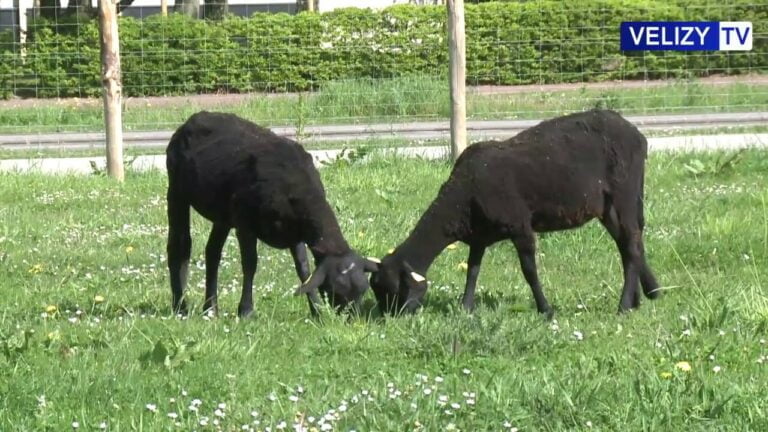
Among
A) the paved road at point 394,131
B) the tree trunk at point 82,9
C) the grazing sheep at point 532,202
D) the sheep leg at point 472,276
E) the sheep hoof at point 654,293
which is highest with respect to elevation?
the tree trunk at point 82,9

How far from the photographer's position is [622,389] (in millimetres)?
5672

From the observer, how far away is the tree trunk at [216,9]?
34.3m

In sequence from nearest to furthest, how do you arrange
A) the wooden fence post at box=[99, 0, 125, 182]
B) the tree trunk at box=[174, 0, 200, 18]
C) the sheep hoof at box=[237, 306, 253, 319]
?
the sheep hoof at box=[237, 306, 253, 319], the wooden fence post at box=[99, 0, 125, 182], the tree trunk at box=[174, 0, 200, 18]

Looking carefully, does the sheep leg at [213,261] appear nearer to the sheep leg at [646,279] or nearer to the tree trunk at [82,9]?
the sheep leg at [646,279]

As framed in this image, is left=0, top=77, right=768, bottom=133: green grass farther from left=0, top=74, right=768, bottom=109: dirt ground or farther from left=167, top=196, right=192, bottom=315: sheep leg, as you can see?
left=167, top=196, right=192, bottom=315: sheep leg

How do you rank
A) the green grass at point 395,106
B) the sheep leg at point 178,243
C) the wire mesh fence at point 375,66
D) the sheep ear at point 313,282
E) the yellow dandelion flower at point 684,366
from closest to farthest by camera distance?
the yellow dandelion flower at point 684,366 < the sheep ear at point 313,282 < the sheep leg at point 178,243 < the green grass at point 395,106 < the wire mesh fence at point 375,66

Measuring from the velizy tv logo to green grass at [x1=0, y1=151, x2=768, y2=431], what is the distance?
13458 millimetres

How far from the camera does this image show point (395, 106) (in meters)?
22.2

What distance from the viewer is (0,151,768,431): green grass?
547 cm

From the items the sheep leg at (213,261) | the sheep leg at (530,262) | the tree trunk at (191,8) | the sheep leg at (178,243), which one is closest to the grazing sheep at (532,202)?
the sheep leg at (530,262)

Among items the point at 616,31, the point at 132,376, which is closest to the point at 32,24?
the point at 616,31

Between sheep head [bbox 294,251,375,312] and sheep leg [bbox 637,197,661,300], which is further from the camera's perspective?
sheep leg [bbox 637,197,661,300]

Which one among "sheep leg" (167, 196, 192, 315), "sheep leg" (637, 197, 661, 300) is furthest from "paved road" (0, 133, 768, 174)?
"sheep leg" (637, 197, 661, 300)

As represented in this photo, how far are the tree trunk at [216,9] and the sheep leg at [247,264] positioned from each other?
2587 centimetres
